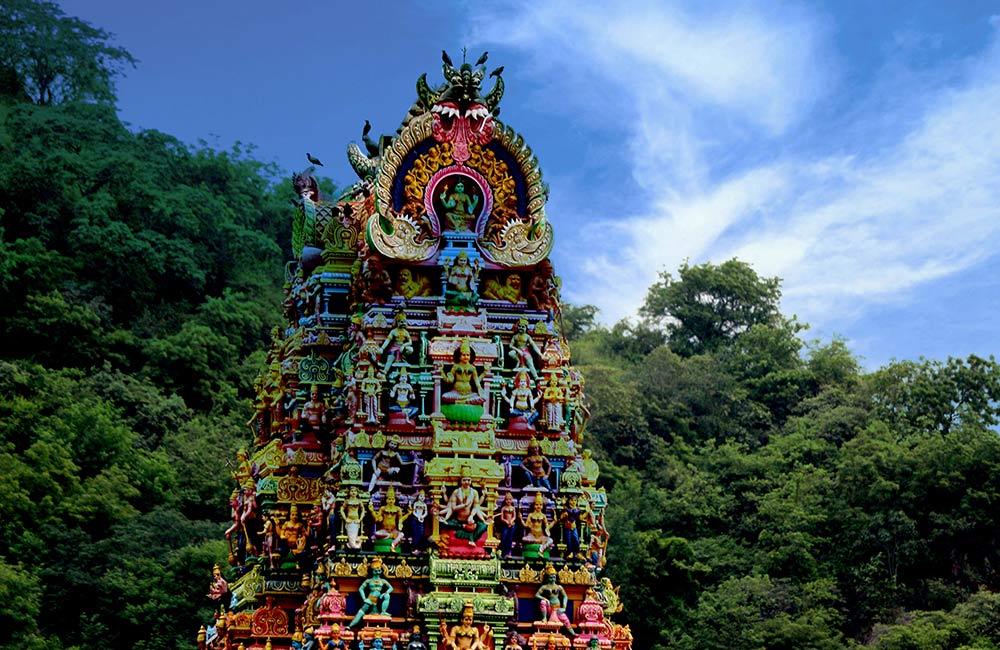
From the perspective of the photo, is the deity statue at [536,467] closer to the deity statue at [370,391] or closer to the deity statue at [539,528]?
the deity statue at [539,528]

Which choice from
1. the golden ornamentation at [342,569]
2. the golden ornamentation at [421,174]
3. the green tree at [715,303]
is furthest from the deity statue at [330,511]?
the green tree at [715,303]

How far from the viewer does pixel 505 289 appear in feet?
43.0

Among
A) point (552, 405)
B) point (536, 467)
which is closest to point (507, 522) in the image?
point (536, 467)

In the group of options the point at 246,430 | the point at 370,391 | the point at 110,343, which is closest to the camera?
the point at 370,391

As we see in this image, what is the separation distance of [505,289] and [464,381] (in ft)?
3.41

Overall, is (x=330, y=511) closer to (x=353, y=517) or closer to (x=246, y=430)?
(x=353, y=517)

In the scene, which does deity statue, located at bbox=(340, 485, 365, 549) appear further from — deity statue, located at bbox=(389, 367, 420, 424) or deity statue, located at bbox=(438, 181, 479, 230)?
deity statue, located at bbox=(438, 181, 479, 230)

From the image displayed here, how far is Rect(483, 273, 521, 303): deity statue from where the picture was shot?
13.1 metres

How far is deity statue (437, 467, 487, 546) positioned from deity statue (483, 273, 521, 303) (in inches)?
67.3

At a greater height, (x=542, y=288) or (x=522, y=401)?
(x=542, y=288)

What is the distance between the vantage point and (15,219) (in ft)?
118

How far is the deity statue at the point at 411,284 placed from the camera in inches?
511

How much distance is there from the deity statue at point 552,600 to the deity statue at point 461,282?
2.45m

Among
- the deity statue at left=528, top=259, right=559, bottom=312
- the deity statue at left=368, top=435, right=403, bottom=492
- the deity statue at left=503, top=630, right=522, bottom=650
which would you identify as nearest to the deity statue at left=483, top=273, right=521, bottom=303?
the deity statue at left=528, top=259, right=559, bottom=312
